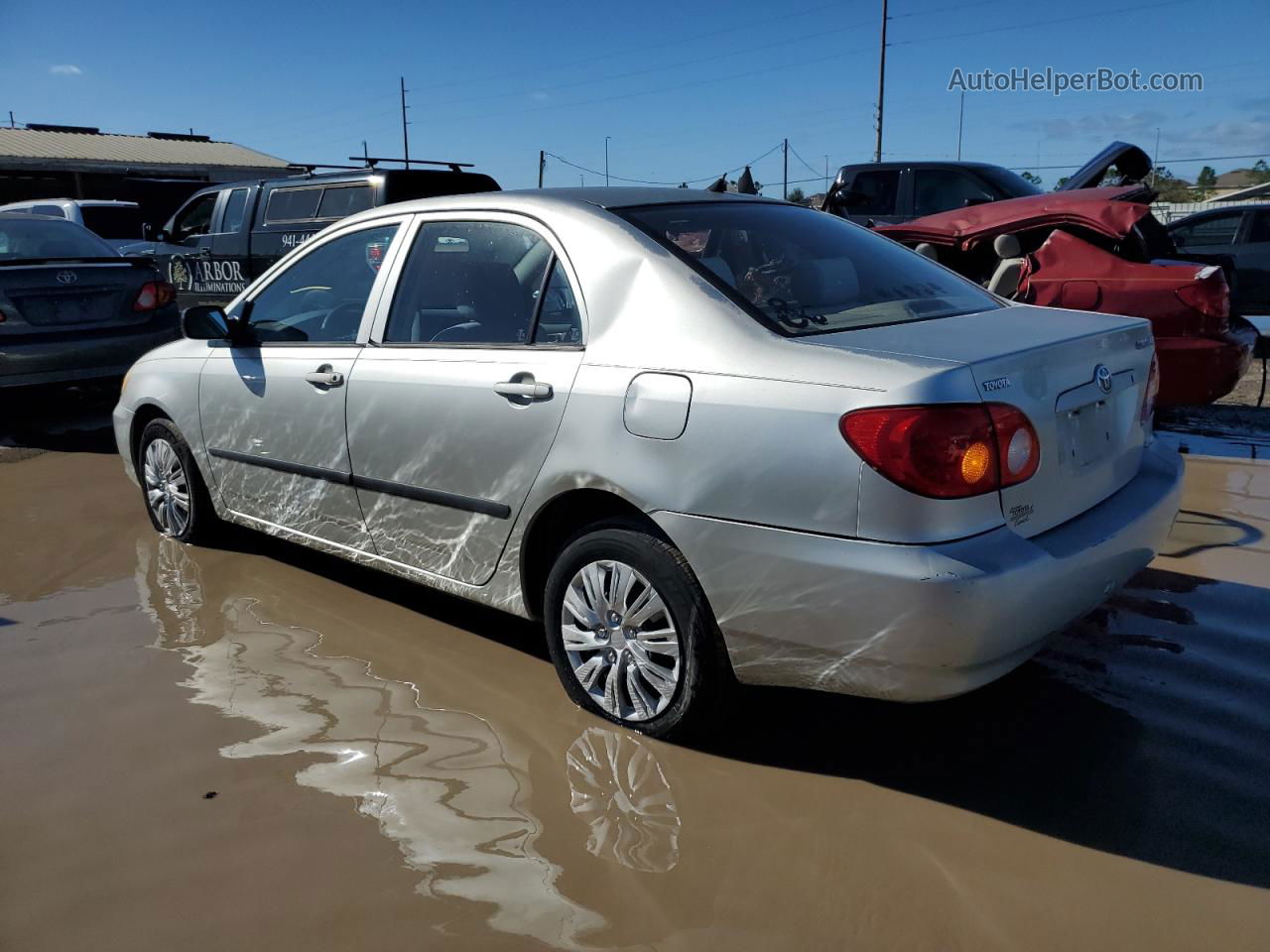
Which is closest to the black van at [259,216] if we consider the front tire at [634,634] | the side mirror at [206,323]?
the side mirror at [206,323]

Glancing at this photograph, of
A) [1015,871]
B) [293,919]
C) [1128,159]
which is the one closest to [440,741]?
[293,919]

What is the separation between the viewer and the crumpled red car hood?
6621mm

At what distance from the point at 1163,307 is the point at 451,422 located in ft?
15.0

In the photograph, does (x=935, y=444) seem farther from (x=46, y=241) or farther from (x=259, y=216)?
(x=259, y=216)

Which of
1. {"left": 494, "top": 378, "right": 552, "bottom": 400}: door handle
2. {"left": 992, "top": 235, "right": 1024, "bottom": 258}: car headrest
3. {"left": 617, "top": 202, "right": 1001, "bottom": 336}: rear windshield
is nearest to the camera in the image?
{"left": 617, "top": 202, "right": 1001, "bottom": 336}: rear windshield

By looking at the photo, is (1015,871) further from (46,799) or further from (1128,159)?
(1128,159)

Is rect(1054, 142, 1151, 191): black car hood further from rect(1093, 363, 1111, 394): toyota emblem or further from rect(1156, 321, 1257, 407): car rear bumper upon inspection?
rect(1093, 363, 1111, 394): toyota emblem

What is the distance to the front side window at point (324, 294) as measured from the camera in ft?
13.6

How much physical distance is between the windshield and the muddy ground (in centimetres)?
653

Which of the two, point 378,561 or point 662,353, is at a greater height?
point 662,353

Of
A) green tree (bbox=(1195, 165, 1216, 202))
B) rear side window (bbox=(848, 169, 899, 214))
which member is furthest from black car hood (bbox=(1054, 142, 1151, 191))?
green tree (bbox=(1195, 165, 1216, 202))

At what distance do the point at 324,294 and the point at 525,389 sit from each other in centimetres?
152

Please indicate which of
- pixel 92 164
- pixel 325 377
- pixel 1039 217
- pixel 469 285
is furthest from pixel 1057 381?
pixel 92 164

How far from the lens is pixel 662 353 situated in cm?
302
